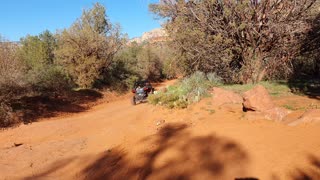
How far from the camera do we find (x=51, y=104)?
69.1 ft

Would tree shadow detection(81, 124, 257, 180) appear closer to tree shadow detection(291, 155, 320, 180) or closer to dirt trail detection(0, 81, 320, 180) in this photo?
dirt trail detection(0, 81, 320, 180)

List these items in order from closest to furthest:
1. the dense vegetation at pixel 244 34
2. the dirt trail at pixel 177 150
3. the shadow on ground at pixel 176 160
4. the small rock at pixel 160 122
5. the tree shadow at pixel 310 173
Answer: the tree shadow at pixel 310 173 → the dirt trail at pixel 177 150 → the shadow on ground at pixel 176 160 → the small rock at pixel 160 122 → the dense vegetation at pixel 244 34

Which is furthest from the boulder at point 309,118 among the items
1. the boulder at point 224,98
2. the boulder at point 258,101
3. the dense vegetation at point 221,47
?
the dense vegetation at point 221,47

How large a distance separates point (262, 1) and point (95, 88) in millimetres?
15714

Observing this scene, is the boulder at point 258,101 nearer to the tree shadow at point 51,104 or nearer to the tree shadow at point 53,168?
the tree shadow at point 53,168

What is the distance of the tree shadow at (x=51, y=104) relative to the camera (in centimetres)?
1767

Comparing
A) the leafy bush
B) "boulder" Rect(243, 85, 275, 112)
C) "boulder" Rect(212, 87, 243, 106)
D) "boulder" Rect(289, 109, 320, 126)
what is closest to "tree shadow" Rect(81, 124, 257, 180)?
"boulder" Rect(289, 109, 320, 126)

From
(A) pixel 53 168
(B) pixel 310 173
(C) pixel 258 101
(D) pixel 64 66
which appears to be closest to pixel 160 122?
(C) pixel 258 101

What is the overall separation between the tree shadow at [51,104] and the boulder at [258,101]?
446 inches

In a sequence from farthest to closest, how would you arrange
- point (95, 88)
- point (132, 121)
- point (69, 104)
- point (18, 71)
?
point (95, 88)
point (69, 104)
point (18, 71)
point (132, 121)

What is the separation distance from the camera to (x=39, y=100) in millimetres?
20609

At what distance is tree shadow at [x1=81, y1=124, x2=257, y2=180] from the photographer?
638 cm

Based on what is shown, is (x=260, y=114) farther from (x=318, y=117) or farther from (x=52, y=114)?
(x=52, y=114)

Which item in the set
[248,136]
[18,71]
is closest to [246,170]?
[248,136]
